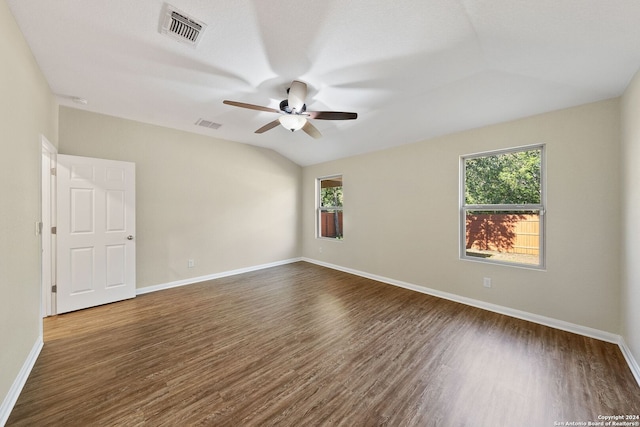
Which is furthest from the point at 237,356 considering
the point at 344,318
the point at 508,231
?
the point at 508,231

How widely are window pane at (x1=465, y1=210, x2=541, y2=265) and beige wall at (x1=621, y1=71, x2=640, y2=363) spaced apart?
0.70 meters

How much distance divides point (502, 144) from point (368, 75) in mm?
2042

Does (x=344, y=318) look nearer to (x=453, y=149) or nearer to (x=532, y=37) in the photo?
(x=453, y=149)

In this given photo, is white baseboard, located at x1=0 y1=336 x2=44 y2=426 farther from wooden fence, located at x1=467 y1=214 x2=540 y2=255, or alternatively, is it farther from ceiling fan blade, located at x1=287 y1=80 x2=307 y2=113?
wooden fence, located at x1=467 y1=214 x2=540 y2=255

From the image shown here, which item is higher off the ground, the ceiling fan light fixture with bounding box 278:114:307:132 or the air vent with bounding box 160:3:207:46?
the air vent with bounding box 160:3:207:46

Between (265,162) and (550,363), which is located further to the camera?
(265,162)

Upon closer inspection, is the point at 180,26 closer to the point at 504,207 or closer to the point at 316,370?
the point at 316,370

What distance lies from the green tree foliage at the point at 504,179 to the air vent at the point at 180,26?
140 inches

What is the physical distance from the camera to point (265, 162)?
17.3ft

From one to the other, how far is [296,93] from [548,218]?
318cm

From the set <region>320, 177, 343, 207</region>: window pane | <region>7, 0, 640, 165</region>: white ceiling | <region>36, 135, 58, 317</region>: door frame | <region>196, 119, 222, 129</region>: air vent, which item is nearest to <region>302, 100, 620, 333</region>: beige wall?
<region>7, 0, 640, 165</region>: white ceiling

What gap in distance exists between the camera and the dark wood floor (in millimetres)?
1557

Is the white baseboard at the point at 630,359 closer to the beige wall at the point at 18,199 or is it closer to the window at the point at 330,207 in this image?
the window at the point at 330,207

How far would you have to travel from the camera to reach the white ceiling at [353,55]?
159 centimetres
